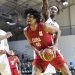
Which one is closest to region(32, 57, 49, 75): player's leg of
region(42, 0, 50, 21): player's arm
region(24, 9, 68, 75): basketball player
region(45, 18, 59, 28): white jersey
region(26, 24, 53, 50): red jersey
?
region(24, 9, 68, 75): basketball player

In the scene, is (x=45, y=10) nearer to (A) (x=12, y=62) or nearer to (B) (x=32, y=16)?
(B) (x=32, y=16)

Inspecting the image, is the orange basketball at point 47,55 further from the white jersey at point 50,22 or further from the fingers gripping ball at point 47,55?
the white jersey at point 50,22

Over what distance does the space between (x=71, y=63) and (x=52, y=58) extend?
12739 millimetres

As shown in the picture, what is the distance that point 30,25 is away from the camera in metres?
4.76

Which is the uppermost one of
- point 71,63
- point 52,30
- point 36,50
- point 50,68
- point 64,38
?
point 52,30

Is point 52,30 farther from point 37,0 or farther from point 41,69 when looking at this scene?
point 37,0

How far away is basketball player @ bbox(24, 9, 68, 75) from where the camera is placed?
4.71 metres

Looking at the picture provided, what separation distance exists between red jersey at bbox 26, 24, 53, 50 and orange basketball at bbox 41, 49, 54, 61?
0.11m

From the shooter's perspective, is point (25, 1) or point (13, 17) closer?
point (25, 1)

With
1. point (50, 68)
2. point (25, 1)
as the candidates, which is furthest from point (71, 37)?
point (50, 68)

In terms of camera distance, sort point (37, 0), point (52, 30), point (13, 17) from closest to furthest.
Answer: point (52, 30)
point (37, 0)
point (13, 17)

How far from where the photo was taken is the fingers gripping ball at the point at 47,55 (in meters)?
4.75

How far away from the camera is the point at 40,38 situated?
4.77 m

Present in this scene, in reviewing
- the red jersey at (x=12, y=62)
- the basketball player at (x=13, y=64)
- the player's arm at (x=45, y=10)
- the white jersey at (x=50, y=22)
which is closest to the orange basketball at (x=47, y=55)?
the white jersey at (x=50, y=22)
